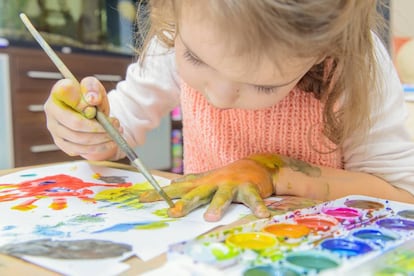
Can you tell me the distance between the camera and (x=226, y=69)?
18.0 inches

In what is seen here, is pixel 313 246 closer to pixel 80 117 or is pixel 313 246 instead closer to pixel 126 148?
pixel 126 148

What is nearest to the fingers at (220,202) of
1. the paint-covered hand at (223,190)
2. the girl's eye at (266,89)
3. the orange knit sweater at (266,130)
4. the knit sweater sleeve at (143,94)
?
the paint-covered hand at (223,190)

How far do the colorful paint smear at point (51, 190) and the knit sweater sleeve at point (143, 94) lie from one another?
0.83 feet

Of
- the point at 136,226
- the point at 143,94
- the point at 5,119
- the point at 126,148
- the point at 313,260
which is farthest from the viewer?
the point at 5,119

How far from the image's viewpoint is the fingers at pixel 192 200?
47 cm

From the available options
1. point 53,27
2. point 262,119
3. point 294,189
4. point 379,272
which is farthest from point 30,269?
point 53,27

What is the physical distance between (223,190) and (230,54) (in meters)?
0.15

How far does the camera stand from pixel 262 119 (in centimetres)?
74

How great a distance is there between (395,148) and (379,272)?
402mm

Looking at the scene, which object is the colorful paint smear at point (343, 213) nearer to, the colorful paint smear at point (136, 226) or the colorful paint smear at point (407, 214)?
the colorful paint smear at point (407, 214)

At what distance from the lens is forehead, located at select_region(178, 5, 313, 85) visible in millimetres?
431

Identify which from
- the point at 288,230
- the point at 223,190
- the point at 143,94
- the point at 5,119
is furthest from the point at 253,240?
the point at 5,119

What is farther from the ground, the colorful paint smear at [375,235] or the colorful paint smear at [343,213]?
the colorful paint smear at [375,235]

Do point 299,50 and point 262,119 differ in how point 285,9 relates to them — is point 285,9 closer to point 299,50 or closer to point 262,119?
point 299,50
